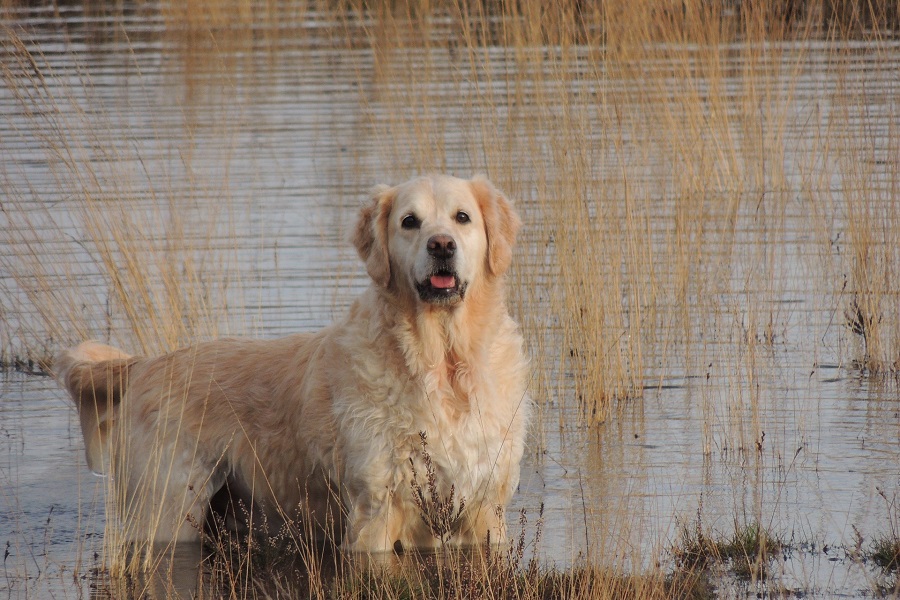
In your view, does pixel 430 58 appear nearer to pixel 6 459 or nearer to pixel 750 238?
pixel 750 238

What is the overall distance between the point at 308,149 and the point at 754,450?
28.7 feet

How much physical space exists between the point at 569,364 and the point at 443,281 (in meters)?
2.99

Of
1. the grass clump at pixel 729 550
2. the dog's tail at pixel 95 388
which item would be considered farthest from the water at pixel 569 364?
the dog's tail at pixel 95 388

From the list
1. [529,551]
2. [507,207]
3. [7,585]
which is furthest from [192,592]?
[507,207]

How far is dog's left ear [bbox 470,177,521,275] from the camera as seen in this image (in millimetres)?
5109

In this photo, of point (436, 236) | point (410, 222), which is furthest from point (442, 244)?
point (410, 222)

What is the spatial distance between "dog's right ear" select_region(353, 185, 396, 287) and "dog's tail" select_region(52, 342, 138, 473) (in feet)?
4.75

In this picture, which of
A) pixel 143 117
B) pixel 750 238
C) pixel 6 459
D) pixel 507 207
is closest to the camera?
pixel 507 207

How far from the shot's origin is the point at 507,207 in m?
5.26

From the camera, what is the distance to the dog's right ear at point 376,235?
502 cm

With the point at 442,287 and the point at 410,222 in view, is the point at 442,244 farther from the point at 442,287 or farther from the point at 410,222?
the point at 410,222

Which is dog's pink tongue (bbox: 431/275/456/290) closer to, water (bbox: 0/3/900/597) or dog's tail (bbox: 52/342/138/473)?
water (bbox: 0/3/900/597)

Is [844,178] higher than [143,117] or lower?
lower

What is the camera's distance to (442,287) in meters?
4.77
